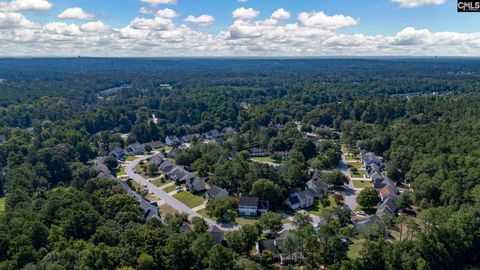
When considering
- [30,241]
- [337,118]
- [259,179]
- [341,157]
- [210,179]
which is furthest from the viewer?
[337,118]

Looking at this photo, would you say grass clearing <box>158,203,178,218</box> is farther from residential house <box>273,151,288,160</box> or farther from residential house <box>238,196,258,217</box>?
residential house <box>273,151,288,160</box>

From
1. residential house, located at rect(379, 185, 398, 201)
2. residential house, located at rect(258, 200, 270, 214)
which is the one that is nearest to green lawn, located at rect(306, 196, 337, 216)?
residential house, located at rect(258, 200, 270, 214)

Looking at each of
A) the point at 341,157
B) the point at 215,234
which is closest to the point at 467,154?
the point at 341,157

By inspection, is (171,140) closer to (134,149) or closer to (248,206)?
(134,149)

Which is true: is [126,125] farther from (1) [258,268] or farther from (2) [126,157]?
(1) [258,268]

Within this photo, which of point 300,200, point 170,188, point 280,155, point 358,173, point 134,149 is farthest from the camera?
point 134,149

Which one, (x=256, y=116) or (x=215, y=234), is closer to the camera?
(x=215, y=234)

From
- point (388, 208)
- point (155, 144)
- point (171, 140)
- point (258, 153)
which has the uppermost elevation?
point (171, 140)

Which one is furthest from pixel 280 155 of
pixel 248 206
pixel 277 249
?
pixel 277 249
